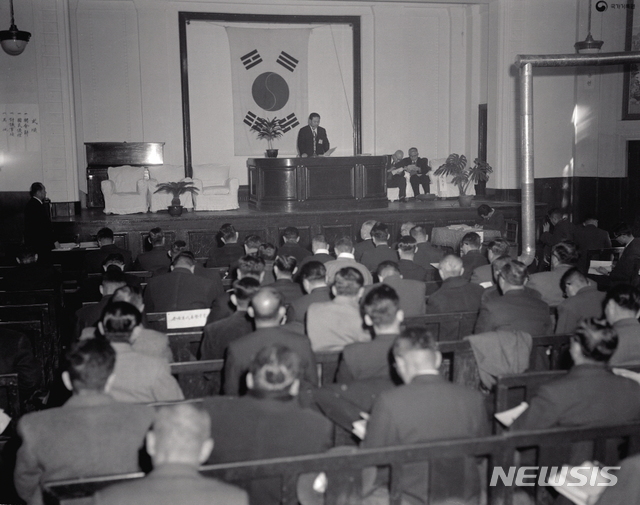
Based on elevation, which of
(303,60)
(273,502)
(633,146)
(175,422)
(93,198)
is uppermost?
(303,60)

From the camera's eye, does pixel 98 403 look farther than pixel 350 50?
No

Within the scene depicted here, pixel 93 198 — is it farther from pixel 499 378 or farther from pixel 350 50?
pixel 499 378

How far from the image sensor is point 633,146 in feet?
37.2

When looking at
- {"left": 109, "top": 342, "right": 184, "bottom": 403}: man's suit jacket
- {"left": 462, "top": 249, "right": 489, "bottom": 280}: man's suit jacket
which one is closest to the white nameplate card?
{"left": 109, "top": 342, "right": 184, "bottom": 403}: man's suit jacket

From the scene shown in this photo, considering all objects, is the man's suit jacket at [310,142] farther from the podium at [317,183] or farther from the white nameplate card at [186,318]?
the white nameplate card at [186,318]

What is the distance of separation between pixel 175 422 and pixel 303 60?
11359mm

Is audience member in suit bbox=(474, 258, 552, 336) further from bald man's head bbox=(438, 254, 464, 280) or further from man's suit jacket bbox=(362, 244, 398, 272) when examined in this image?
man's suit jacket bbox=(362, 244, 398, 272)

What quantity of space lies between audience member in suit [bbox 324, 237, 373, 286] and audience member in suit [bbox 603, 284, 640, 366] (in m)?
1.85

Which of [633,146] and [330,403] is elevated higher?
[633,146]

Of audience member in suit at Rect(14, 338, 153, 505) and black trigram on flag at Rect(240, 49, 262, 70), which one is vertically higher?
black trigram on flag at Rect(240, 49, 262, 70)

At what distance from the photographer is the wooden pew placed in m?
2.08

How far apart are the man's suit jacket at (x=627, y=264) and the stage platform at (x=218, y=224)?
4205 millimetres

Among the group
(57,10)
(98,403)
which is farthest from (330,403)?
(57,10)

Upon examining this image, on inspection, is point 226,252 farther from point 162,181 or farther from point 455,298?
point 162,181
